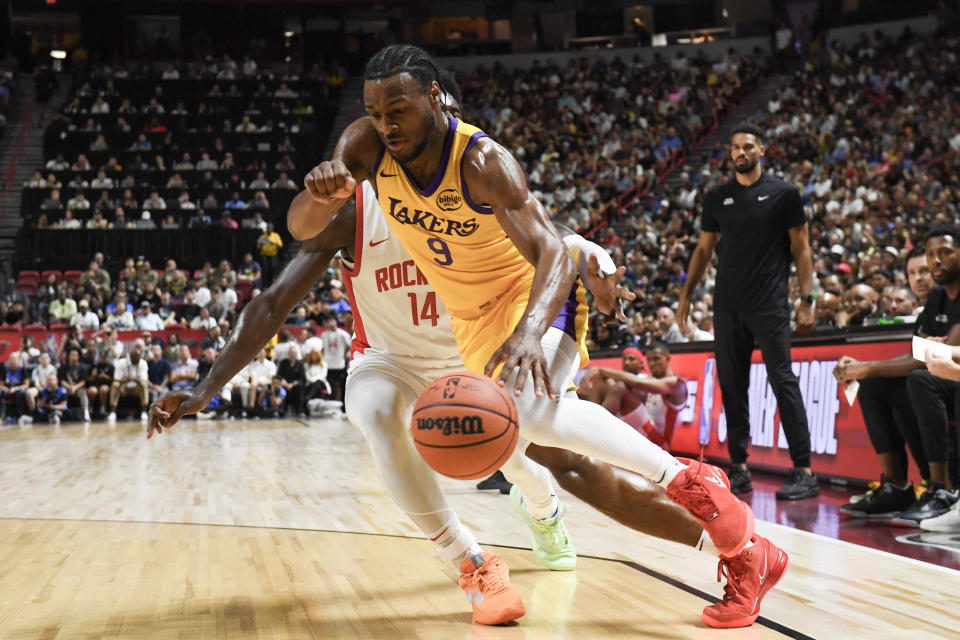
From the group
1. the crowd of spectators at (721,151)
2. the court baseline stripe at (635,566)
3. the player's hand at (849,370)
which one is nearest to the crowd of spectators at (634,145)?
the crowd of spectators at (721,151)

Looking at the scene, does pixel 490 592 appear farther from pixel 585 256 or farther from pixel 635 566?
pixel 585 256

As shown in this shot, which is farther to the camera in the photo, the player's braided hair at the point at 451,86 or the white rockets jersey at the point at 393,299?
the white rockets jersey at the point at 393,299

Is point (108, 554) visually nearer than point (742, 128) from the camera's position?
Yes

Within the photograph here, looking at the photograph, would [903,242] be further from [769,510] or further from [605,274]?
[605,274]

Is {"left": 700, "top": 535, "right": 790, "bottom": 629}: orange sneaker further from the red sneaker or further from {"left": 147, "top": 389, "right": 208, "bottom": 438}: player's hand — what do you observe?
{"left": 147, "top": 389, "right": 208, "bottom": 438}: player's hand

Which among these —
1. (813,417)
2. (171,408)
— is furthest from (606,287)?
(813,417)

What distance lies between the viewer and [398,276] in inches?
141

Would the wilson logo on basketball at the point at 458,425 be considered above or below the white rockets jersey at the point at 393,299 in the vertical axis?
below

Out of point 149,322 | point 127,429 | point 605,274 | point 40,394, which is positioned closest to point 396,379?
point 605,274

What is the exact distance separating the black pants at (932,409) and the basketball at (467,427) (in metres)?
2.78

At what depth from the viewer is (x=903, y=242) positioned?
12617 mm

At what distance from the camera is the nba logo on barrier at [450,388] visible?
7.92ft

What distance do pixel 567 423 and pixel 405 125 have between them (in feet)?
3.21

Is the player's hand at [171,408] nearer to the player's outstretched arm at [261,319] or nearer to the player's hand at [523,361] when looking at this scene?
the player's outstretched arm at [261,319]
